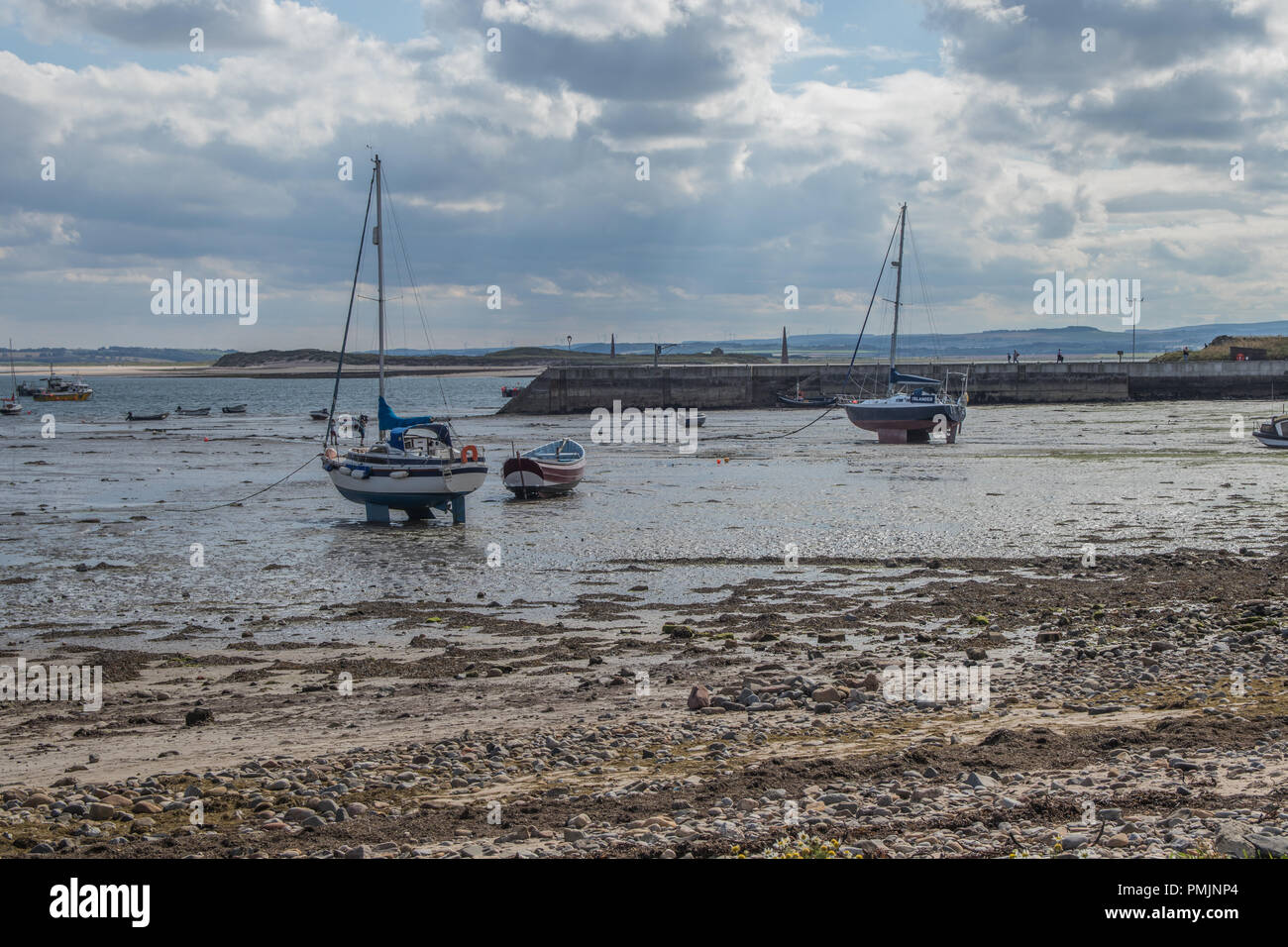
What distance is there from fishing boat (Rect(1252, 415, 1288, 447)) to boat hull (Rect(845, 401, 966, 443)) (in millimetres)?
14486

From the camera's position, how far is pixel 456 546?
26.8m

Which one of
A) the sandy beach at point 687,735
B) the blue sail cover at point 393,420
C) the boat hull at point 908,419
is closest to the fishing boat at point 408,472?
the blue sail cover at point 393,420

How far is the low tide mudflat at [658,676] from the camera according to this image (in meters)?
7.96

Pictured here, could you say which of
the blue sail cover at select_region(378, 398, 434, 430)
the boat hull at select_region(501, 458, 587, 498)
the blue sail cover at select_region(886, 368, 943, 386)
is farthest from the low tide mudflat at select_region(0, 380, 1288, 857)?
the blue sail cover at select_region(886, 368, 943, 386)

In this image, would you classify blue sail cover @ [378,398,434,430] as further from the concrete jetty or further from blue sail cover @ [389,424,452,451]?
the concrete jetty

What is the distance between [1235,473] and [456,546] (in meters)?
27.6

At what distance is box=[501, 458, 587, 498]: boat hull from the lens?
118ft

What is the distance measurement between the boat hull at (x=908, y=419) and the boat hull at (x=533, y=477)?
94.5 feet

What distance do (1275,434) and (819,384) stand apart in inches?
1908

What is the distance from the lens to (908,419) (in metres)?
60.1

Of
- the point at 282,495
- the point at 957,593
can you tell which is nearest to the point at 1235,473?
the point at 957,593

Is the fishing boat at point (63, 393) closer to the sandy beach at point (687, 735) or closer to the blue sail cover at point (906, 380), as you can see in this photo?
the blue sail cover at point (906, 380)
